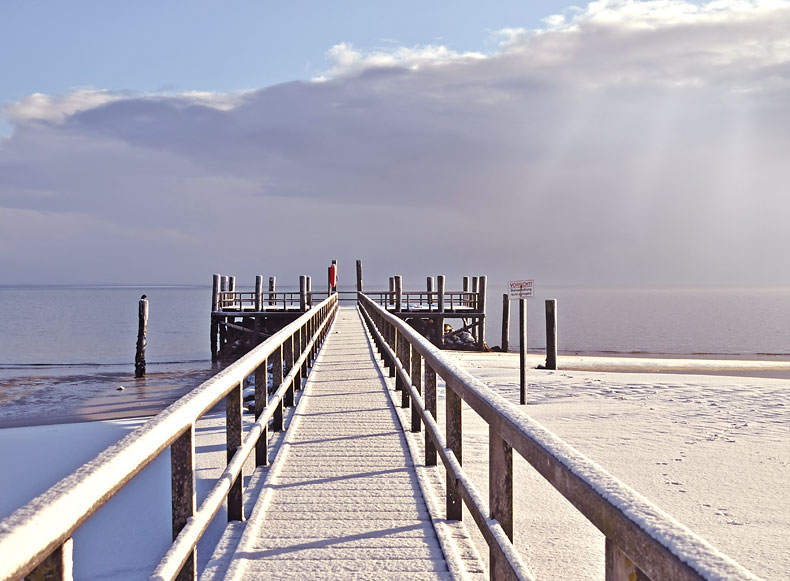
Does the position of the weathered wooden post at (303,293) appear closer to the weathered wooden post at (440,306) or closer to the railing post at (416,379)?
the weathered wooden post at (440,306)

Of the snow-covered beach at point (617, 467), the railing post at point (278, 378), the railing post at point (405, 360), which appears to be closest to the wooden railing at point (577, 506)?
the snow-covered beach at point (617, 467)

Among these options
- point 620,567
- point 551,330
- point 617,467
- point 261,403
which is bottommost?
point 617,467

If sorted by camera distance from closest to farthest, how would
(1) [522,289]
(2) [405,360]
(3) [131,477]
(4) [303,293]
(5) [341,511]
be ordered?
(3) [131,477], (5) [341,511], (2) [405,360], (1) [522,289], (4) [303,293]

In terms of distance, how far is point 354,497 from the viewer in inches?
173

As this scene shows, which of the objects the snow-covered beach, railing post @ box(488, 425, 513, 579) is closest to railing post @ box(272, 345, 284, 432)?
the snow-covered beach

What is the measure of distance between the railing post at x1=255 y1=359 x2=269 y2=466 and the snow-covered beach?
634 mm

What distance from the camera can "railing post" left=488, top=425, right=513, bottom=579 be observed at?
2359 mm

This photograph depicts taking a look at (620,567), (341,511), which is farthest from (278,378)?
(620,567)

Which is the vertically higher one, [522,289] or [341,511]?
[522,289]

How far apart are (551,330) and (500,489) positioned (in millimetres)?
15325

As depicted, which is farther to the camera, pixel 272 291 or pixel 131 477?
pixel 272 291

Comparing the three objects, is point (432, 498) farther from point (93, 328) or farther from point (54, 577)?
point (93, 328)

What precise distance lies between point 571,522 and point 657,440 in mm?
3608

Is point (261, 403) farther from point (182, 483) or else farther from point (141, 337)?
point (141, 337)
